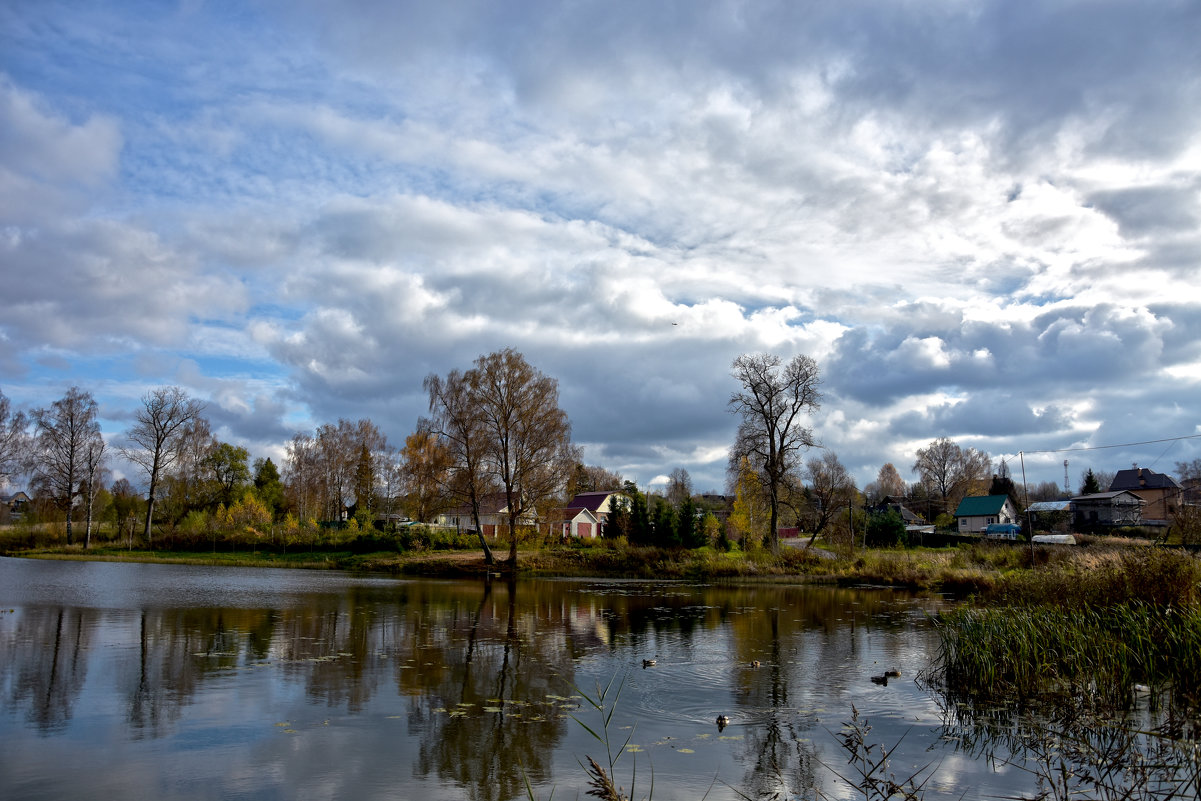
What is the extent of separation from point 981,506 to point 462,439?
218 ft

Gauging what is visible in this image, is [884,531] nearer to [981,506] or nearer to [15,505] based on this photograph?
[981,506]

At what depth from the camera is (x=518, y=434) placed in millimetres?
46156

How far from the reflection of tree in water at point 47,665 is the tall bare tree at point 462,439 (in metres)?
25.0

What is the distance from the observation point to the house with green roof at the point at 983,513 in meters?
85.7

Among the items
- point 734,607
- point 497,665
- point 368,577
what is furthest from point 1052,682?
point 368,577

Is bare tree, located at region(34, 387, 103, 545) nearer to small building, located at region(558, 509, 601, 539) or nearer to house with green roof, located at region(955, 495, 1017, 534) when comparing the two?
small building, located at region(558, 509, 601, 539)

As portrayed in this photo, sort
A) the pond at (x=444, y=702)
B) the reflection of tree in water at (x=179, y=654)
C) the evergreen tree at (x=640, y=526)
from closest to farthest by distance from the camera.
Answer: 1. the pond at (x=444, y=702)
2. the reflection of tree in water at (x=179, y=654)
3. the evergreen tree at (x=640, y=526)

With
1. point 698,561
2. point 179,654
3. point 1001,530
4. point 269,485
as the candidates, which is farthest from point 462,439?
point 1001,530

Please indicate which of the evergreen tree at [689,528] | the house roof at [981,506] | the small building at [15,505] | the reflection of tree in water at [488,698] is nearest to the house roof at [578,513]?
the evergreen tree at [689,528]

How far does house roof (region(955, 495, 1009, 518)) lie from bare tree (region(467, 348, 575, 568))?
60.0 m

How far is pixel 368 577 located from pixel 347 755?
3706 centimetres

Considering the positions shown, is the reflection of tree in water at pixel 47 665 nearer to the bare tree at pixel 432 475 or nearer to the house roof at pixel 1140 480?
the bare tree at pixel 432 475

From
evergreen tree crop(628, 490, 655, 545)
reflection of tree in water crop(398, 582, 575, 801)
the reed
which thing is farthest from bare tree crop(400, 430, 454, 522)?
the reed

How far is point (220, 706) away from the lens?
11.7 metres
